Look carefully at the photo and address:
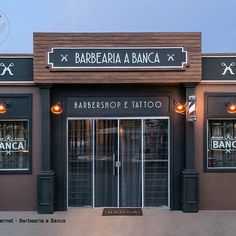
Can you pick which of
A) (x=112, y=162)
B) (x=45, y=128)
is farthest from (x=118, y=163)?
(x=45, y=128)

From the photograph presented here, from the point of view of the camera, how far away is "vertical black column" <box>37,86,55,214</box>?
9578mm

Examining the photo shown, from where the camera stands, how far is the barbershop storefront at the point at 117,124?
9.55 metres

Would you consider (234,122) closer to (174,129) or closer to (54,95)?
(174,129)

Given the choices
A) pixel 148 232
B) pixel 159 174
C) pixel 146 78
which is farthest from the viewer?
pixel 159 174

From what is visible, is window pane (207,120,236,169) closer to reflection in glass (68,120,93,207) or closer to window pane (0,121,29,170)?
reflection in glass (68,120,93,207)

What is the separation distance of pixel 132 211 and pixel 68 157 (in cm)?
205

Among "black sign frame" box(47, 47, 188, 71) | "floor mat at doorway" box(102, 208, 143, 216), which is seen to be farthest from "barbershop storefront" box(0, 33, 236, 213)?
"floor mat at doorway" box(102, 208, 143, 216)

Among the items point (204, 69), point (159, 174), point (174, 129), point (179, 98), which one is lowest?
point (159, 174)

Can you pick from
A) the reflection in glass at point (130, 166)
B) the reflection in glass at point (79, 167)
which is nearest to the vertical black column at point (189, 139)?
the reflection in glass at point (130, 166)

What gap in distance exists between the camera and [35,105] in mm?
9945

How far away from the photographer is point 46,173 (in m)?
9.59

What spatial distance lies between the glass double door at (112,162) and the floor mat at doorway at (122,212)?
0.75 ft

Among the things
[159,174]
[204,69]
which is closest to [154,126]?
[159,174]

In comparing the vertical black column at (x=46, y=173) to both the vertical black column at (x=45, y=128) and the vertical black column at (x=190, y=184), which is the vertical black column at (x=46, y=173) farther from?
the vertical black column at (x=190, y=184)
